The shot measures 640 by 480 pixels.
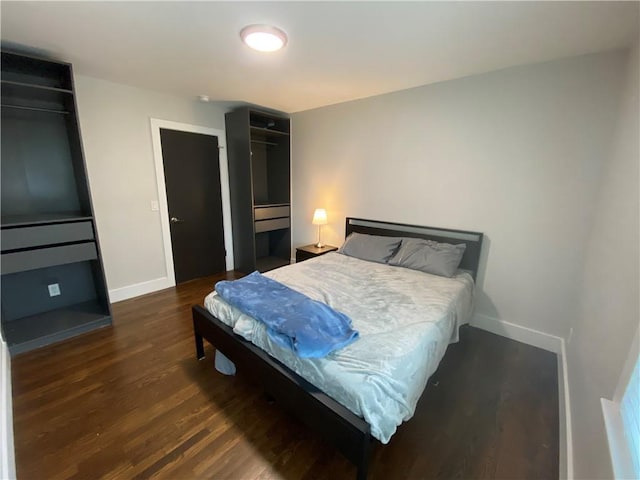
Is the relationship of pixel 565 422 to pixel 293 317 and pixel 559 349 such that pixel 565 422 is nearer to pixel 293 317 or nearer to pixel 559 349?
pixel 559 349

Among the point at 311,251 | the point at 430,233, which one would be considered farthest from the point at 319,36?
the point at 311,251

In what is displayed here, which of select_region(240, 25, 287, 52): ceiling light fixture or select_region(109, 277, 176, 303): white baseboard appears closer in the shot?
select_region(240, 25, 287, 52): ceiling light fixture

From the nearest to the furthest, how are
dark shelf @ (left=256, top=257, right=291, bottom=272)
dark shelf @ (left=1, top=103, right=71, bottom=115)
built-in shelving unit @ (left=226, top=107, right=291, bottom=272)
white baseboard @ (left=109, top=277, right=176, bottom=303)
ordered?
1. dark shelf @ (left=1, top=103, right=71, bottom=115)
2. white baseboard @ (left=109, top=277, right=176, bottom=303)
3. built-in shelving unit @ (left=226, top=107, right=291, bottom=272)
4. dark shelf @ (left=256, top=257, right=291, bottom=272)

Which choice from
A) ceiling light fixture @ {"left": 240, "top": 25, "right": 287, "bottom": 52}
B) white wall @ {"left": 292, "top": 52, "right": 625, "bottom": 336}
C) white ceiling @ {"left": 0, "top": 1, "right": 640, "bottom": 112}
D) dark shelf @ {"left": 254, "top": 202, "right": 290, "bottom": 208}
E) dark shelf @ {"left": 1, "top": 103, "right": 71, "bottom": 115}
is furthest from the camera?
dark shelf @ {"left": 254, "top": 202, "right": 290, "bottom": 208}

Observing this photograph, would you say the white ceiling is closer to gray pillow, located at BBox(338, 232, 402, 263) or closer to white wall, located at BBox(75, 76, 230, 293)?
white wall, located at BBox(75, 76, 230, 293)

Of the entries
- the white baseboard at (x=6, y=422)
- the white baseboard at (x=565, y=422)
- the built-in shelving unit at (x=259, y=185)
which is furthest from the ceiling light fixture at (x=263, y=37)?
the white baseboard at (x=565, y=422)

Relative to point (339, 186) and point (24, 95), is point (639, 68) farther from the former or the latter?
point (24, 95)

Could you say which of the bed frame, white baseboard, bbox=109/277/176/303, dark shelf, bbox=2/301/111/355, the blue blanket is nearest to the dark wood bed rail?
the bed frame

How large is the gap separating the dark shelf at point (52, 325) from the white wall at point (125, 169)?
0.47 metres

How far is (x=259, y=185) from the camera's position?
4.27 meters

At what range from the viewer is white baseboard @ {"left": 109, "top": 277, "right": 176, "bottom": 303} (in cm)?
313

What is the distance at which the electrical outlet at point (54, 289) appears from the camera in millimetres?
2681

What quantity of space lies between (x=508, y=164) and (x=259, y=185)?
127 inches

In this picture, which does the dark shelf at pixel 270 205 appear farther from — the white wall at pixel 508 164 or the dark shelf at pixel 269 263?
the white wall at pixel 508 164
